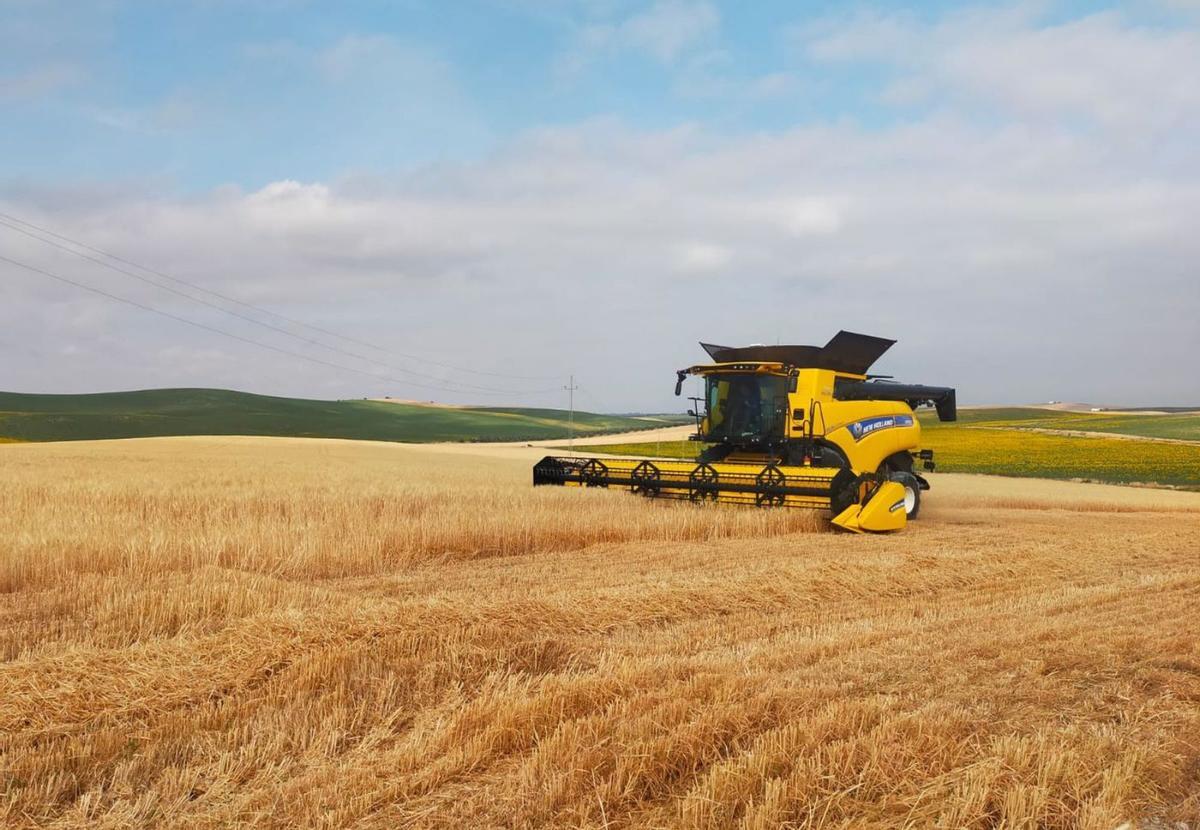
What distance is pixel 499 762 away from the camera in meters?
3.89

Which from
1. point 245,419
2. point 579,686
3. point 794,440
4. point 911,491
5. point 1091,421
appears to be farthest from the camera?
point 245,419

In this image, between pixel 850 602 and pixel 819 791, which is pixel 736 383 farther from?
pixel 819 791

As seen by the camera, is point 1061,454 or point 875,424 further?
point 1061,454

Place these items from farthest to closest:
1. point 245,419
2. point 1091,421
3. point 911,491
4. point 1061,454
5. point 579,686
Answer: point 245,419, point 1091,421, point 1061,454, point 911,491, point 579,686

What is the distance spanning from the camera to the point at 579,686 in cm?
452

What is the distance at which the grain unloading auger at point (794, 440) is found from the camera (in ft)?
42.4

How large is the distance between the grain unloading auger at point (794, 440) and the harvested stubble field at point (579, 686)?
2738 millimetres

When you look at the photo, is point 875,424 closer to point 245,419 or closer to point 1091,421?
point 1091,421

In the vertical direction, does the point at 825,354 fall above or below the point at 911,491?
above

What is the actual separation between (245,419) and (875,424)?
2225 inches

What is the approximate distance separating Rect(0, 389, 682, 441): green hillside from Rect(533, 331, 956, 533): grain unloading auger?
1724 inches

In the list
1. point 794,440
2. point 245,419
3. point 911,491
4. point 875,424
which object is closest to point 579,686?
point 794,440

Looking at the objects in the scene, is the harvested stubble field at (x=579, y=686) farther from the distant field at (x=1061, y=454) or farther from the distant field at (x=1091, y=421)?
the distant field at (x=1091, y=421)

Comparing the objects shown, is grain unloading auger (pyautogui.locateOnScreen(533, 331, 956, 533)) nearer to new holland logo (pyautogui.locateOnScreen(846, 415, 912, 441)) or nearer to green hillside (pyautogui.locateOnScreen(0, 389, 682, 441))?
new holland logo (pyautogui.locateOnScreen(846, 415, 912, 441))
